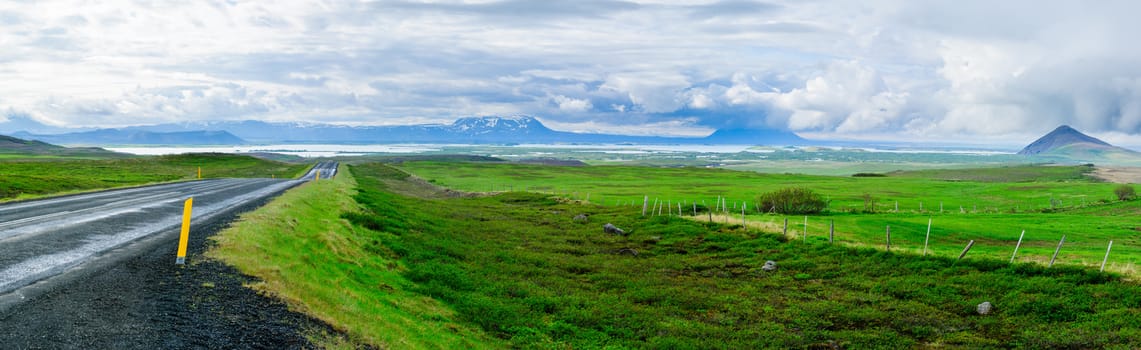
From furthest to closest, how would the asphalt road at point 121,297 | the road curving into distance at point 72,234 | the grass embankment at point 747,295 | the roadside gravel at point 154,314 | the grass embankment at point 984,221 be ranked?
the grass embankment at point 984,221 < the grass embankment at point 747,295 < the road curving into distance at point 72,234 < the asphalt road at point 121,297 < the roadside gravel at point 154,314

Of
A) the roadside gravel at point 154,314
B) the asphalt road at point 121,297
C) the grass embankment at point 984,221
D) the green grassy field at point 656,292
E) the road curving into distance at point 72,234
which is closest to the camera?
the roadside gravel at point 154,314

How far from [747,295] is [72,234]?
1099 inches

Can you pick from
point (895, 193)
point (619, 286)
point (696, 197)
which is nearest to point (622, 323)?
point (619, 286)

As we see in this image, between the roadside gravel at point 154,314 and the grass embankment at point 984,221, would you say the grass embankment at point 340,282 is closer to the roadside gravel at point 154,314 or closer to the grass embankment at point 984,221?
the roadside gravel at point 154,314

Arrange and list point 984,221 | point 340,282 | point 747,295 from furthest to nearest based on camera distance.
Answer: point 984,221 < point 747,295 < point 340,282

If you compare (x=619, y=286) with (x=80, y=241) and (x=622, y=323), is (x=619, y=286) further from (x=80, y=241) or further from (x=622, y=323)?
(x=80, y=241)

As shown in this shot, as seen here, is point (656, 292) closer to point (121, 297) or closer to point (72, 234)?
point (121, 297)

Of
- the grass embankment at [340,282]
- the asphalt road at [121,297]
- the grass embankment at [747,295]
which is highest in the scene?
the asphalt road at [121,297]

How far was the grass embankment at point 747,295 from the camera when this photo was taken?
22.7 metres

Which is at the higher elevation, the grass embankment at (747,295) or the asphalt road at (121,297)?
the asphalt road at (121,297)

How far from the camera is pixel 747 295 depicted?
3067cm

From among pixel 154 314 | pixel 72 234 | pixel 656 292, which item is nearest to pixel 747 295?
pixel 656 292

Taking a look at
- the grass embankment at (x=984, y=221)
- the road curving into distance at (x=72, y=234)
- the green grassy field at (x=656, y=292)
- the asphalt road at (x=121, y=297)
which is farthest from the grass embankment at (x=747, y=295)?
the road curving into distance at (x=72, y=234)

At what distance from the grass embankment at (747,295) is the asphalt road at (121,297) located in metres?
4.46
